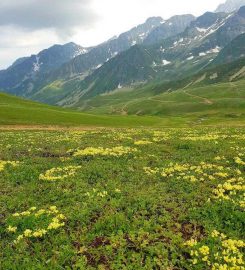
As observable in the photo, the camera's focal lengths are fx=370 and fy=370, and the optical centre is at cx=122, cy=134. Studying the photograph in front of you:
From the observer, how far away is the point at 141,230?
17859 millimetres

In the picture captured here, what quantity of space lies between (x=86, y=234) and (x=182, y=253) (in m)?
4.62

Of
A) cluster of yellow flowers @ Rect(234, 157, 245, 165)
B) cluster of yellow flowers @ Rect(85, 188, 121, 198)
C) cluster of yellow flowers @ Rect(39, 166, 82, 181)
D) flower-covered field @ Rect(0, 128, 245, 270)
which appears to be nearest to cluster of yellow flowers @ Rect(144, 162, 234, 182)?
flower-covered field @ Rect(0, 128, 245, 270)

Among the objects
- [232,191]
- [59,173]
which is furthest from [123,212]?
[59,173]

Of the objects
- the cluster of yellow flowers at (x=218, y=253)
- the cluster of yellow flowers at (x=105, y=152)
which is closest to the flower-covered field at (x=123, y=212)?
the cluster of yellow flowers at (x=218, y=253)

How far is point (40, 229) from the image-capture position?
1792 cm

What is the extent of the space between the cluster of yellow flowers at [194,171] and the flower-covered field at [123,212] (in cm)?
7

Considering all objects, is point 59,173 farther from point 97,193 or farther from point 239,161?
point 239,161

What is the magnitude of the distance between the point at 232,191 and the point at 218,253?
709 centimetres

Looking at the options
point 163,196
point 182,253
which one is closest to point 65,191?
→ point 163,196

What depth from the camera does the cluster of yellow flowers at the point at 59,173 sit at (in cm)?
2565

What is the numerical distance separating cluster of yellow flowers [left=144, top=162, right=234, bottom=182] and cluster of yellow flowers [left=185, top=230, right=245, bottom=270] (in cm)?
794

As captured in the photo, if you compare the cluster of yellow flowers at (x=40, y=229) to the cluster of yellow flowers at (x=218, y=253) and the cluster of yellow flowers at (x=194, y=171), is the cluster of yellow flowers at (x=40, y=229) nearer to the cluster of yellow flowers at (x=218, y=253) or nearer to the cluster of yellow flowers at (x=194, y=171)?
the cluster of yellow flowers at (x=218, y=253)

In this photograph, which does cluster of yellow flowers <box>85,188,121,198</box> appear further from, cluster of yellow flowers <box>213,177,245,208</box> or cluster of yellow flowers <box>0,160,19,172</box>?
cluster of yellow flowers <box>0,160,19,172</box>

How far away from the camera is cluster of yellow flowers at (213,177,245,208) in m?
20.9
